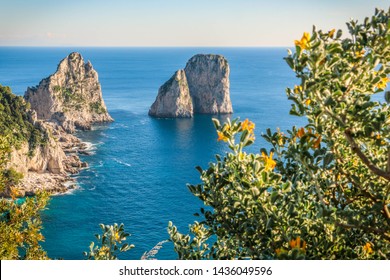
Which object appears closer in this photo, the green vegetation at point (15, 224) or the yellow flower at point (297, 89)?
the yellow flower at point (297, 89)

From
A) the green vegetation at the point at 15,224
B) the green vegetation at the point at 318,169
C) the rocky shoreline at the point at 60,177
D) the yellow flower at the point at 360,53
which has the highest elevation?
the yellow flower at the point at 360,53

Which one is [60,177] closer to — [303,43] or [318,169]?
[318,169]

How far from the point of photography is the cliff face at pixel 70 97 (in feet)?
→ 237

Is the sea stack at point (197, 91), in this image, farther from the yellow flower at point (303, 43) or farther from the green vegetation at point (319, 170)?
the yellow flower at point (303, 43)

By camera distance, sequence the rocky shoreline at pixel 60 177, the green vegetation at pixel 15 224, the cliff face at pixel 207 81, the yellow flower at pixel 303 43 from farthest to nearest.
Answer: the cliff face at pixel 207 81 < the rocky shoreline at pixel 60 177 < the green vegetation at pixel 15 224 < the yellow flower at pixel 303 43

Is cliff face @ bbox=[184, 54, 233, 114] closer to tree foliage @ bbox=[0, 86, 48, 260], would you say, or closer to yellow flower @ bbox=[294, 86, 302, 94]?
tree foliage @ bbox=[0, 86, 48, 260]

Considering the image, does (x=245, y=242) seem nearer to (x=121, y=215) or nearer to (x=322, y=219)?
(x=322, y=219)

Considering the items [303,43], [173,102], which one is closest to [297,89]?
[303,43]

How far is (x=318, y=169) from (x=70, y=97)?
75641mm

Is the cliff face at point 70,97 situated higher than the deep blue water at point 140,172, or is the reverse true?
the cliff face at point 70,97

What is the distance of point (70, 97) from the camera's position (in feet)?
251

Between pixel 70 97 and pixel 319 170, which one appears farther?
pixel 70 97

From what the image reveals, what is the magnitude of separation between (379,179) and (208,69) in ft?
285

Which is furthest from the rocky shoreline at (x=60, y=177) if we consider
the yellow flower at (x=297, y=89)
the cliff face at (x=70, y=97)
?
the yellow flower at (x=297, y=89)
